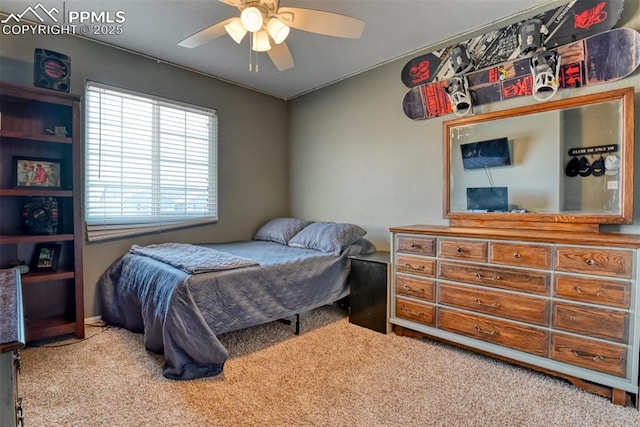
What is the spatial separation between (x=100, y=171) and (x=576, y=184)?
368 cm

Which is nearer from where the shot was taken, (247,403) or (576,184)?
(247,403)

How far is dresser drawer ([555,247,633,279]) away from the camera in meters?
1.68

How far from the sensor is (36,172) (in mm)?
2434

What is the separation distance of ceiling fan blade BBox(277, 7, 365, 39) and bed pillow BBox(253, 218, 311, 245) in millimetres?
2101

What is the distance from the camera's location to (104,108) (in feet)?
9.27

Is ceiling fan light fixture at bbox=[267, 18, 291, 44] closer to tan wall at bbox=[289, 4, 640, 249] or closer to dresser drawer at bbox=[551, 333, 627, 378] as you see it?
tan wall at bbox=[289, 4, 640, 249]

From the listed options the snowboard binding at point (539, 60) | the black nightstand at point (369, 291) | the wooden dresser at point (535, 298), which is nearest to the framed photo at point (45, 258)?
the black nightstand at point (369, 291)

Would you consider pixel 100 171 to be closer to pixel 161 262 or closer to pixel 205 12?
pixel 161 262

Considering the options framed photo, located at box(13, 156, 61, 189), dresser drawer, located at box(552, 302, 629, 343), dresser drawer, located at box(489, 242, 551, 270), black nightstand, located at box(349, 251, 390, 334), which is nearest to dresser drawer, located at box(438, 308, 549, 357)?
dresser drawer, located at box(552, 302, 629, 343)

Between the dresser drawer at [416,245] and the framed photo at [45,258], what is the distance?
2.68 meters

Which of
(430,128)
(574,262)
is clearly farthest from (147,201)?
(574,262)

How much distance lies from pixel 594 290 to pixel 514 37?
1847 mm

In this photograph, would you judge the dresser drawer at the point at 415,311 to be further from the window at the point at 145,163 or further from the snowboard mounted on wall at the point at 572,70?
the window at the point at 145,163

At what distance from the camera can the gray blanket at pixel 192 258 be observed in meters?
2.20
